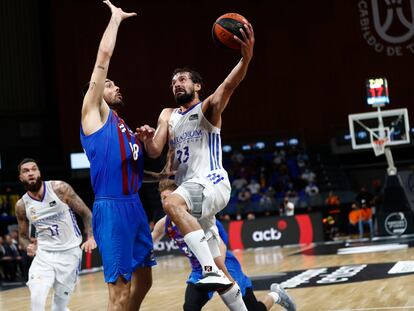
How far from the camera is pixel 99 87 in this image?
557 centimetres

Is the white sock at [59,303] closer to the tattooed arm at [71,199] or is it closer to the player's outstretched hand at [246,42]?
the tattooed arm at [71,199]

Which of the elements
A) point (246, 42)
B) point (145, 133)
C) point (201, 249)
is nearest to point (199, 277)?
point (201, 249)

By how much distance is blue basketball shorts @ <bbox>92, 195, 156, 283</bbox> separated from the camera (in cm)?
554

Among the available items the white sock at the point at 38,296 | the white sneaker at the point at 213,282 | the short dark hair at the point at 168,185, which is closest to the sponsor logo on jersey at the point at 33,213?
the white sock at the point at 38,296

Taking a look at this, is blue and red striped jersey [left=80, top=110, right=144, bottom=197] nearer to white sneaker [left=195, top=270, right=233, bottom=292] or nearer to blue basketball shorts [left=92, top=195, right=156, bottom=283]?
blue basketball shorts [left=92, top=195, right=156, bottom=283]

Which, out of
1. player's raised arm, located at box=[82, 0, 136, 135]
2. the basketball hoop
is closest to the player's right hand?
player's raised arm, located at box=[82, 0, 136, 135]

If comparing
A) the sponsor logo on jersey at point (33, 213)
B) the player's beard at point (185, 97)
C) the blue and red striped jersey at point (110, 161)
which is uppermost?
the player's beard at point (185, 97)

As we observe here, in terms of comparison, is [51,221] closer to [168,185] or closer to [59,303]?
[59,303]

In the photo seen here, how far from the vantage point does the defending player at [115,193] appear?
5.55 m

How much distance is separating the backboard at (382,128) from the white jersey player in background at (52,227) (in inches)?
609

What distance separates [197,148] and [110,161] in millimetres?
748

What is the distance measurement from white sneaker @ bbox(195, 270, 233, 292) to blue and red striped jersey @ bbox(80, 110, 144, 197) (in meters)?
0.96

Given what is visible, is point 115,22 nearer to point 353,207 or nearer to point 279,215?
point 279,215

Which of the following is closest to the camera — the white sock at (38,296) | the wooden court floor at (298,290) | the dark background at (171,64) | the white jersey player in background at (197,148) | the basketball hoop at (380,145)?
the white jersey player in background at (197,148)
